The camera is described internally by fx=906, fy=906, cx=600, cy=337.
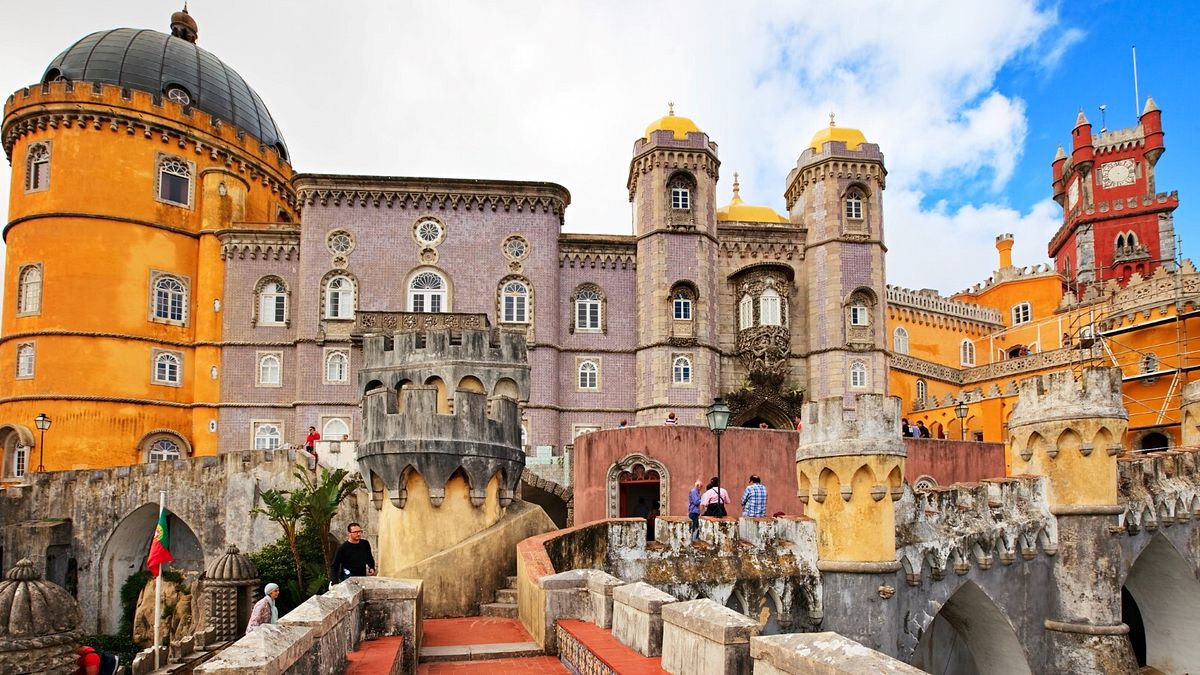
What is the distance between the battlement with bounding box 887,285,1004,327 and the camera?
4775 cm

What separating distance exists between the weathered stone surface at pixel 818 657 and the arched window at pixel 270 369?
32.1 meters

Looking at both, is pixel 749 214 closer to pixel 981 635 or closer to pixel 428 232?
pixel 428 232

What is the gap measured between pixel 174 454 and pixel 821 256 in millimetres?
26906

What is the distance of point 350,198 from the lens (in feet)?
118

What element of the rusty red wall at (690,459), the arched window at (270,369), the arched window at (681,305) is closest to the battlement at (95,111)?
the arched window at (270,369)

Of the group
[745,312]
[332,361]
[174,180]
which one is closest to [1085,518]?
[745,312]

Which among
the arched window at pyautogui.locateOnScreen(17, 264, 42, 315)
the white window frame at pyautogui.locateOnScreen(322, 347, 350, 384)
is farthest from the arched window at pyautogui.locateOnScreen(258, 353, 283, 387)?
the arched window at pyautogui.locateOnScreen(17, 264, 42, 315)

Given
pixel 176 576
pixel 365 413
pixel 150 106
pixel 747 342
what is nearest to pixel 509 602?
pixel 365 413

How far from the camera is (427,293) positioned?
3628 centimetres

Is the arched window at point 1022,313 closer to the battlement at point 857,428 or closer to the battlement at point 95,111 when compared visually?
the battlement at point 857,428

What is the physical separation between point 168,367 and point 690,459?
24058 mm

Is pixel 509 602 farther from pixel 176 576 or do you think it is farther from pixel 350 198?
pixel 350 198

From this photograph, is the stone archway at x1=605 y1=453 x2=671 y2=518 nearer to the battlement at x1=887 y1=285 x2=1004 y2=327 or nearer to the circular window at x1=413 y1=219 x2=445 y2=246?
the circular window at x1=413 y1=219 x2=445 y2=246

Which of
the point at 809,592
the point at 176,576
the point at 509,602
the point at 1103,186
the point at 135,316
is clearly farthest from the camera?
the point at 1103,186
